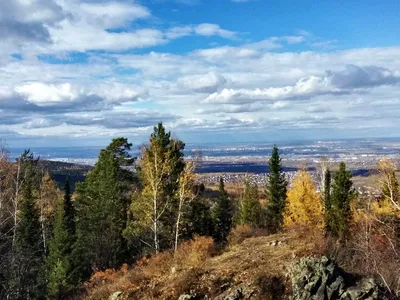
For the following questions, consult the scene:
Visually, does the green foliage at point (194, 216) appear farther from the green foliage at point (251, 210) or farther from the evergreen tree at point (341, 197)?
the evergreen tree at point (341, 197)

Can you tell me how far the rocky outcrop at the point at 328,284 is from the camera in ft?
51.5

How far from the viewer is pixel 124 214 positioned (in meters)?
40.8

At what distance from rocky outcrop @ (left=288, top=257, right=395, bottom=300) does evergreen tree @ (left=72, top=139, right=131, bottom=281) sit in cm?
2372

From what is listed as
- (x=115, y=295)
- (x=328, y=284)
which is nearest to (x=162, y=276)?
(x=115, y=295)

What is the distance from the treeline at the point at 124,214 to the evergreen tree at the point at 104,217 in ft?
0.28

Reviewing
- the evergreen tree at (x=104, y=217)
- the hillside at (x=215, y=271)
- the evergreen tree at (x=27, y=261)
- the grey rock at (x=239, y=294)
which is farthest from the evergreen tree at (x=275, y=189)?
the grey rock at (x=239, y=294)

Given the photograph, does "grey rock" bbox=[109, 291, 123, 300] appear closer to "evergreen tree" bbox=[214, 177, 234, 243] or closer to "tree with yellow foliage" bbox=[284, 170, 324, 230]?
"tree with yellow foliage" bbox=[284, 170, 324, 230]

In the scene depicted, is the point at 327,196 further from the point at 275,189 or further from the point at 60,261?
the point at 60,261

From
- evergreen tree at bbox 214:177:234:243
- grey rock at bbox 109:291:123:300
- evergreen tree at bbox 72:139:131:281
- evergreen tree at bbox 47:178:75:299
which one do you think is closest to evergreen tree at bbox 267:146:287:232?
evergreen tree at bbox 214:177:234:243

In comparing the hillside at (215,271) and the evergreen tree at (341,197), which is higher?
the evergreen tree at (341,197)

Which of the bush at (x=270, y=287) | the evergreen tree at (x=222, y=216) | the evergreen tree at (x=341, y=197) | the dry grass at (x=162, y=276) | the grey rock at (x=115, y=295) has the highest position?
the evergreen tree at (x=341, y=197)

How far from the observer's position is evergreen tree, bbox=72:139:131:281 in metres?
37.3

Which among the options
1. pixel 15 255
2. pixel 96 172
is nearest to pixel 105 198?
pixel 96 172

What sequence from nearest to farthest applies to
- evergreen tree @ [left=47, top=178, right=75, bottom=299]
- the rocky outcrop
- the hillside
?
the rocky outcrop → the hillside → evergreen tree @ [left=47, top=178, right=75, bottom=299]
